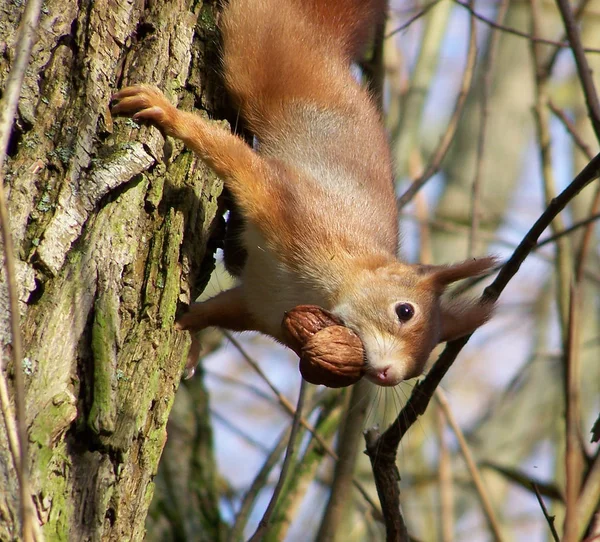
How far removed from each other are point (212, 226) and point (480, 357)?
22.9ft

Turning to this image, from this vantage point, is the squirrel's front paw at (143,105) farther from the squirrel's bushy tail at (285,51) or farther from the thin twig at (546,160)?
the thin twig at (546,160)

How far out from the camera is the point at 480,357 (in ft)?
29.9

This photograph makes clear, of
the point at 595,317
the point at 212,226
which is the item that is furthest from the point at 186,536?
the point at 595,317

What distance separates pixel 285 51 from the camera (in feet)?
10.4

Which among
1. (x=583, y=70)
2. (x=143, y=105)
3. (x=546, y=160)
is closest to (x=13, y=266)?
(x=143, y=105)

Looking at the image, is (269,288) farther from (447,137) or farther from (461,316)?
(447,137)

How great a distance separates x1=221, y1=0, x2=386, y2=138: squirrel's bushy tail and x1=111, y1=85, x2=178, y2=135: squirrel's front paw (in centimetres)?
51

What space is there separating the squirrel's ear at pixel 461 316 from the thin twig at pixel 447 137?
0.48m

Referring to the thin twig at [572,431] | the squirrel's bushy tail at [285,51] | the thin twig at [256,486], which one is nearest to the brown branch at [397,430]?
the thin twig at [572,431]

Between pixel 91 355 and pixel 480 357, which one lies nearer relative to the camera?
pixel 91 355

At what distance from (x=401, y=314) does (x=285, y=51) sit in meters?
1.13

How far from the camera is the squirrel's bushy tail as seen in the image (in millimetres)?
2924

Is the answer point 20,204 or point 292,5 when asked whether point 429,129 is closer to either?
point 292,5

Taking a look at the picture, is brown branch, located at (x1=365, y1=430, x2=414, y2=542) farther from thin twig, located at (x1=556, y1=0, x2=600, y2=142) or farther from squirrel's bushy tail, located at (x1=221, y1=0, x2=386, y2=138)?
squirrel's bushy tail, located at (x1=221, y1=0, x2=386, y2=138)
